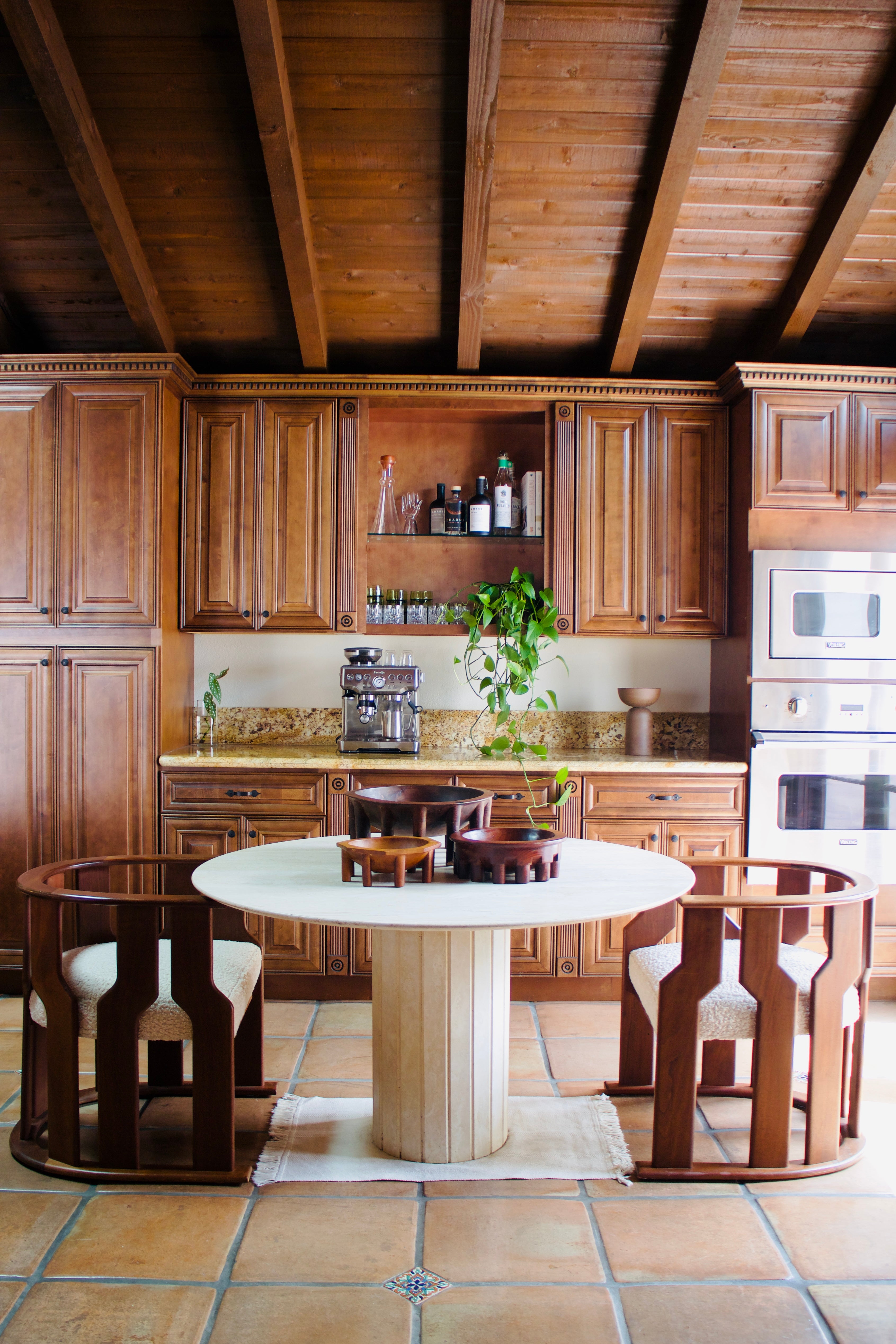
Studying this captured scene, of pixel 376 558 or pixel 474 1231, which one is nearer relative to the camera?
pixel 474 1231

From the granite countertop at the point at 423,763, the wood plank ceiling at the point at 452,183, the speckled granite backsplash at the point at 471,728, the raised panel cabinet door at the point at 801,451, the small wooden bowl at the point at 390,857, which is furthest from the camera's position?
the speckled granite backsplash at the point at 471,728

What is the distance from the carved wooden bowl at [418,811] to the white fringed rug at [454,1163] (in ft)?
2.55

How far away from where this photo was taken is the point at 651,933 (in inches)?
109

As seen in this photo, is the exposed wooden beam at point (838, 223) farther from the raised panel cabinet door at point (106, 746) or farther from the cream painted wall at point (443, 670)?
the raised panel cabinet door at point (106, 746)

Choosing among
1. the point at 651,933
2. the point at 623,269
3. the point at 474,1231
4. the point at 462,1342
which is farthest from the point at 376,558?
the point at 462,1342

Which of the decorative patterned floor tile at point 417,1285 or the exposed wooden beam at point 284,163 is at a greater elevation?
the exposed wooden beam at point 284,163

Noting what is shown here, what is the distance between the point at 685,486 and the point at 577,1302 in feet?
9.83

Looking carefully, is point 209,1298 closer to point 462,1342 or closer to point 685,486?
point 462,1342

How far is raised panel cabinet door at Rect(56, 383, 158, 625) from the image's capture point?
367 centimetres

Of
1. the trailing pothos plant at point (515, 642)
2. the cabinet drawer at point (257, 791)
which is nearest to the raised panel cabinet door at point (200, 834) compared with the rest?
the cabinet drawer at point (257, 791)

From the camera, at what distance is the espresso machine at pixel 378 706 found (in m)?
3.82

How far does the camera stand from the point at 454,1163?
7.73 ft

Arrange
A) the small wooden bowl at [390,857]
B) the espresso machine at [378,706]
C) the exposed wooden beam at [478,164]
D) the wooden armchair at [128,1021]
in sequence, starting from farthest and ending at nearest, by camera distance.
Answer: the espresso machine at [378,706], the exposed wooden beam at [478,164], the wooden armchair at [128,1021], the small wooden bowl at [390,857]

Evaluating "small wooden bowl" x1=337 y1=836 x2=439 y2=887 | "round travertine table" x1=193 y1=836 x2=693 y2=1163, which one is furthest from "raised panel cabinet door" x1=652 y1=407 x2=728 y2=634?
"small wooden bowl" x1=337 y1=836 x2=439 y2=887
